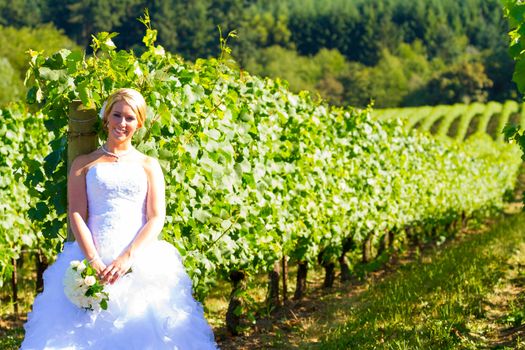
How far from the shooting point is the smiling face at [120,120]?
3891 mm

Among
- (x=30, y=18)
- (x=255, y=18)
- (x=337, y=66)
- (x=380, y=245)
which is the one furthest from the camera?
(x=255, y=18)

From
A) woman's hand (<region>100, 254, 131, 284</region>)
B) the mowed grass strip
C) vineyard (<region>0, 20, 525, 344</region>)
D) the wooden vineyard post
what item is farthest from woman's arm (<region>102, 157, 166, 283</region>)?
the mowed grass strip

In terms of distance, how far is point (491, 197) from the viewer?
23.0 m

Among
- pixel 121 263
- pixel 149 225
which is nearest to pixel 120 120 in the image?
pixel 149 225

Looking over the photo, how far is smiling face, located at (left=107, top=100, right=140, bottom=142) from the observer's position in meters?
3.89

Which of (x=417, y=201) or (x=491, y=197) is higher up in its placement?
(x=417, y=201)

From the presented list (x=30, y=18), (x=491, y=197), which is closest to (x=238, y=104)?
(x=491, y=197)

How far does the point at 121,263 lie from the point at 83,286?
245 millimetres

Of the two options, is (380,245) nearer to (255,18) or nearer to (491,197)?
(491,197)

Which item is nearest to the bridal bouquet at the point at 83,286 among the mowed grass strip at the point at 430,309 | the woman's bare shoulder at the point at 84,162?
the woman's bare shoulder at the point at 84,162

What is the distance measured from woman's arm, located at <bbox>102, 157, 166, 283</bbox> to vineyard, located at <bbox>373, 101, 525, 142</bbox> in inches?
1971

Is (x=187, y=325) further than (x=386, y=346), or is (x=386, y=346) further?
(x=386, y=346)

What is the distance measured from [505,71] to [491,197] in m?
64.2

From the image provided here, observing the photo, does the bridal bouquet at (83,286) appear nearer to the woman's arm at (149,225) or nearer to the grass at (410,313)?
the woman's arm at (149,225)
